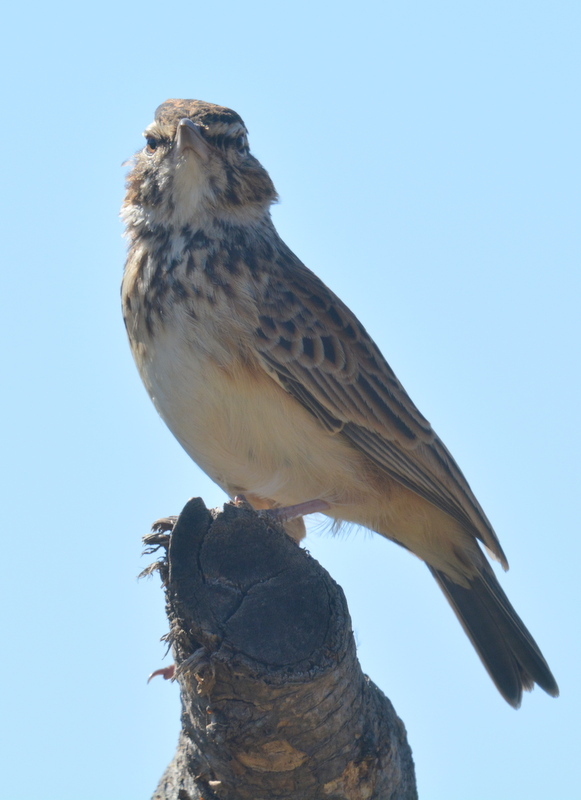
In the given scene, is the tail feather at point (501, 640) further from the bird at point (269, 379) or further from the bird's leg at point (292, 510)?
the bird's leg at point (292, 510)

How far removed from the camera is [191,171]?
7402 millimetres

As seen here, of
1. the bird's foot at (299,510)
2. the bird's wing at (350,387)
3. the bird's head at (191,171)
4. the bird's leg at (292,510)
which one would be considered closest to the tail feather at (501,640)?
the bird's wing at (350,387)

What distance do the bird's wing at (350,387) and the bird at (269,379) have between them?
0.04 ft

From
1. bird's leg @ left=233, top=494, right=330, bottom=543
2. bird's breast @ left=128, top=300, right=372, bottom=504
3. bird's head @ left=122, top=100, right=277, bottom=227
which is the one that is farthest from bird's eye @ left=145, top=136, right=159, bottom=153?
bird's leg @ left=233, top=494, right=330, bottom=543

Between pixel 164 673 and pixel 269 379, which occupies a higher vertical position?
pixel 269 379

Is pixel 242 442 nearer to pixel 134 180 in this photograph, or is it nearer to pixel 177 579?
pixel 177 579

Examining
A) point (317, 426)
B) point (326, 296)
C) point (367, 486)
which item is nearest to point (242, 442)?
point (317, 426)

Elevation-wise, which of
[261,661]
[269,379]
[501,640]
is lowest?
[261,661]

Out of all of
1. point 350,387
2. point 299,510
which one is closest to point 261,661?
point 299,510

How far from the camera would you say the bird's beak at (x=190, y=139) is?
7211mm

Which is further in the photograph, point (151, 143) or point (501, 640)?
point (501, 640)

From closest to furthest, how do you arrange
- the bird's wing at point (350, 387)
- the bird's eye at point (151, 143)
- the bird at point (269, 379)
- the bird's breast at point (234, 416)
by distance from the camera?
1. the bird's breast at point (234, 416)
2. the bird at point (269, 379)
3. the bird's wing at point (350, 387)
4. the bird's eye at point (151, 143)

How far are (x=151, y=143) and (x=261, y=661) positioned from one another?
4241 millimetres

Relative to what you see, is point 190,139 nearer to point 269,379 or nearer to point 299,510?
point 269,379
